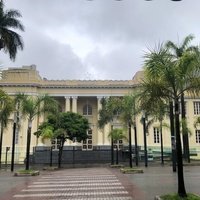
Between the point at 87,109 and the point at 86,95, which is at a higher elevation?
the point at 86,95

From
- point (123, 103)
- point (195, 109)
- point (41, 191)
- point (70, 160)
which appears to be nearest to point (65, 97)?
point (70, 160)

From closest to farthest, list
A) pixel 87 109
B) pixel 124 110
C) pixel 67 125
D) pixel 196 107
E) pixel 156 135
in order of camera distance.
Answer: pixel 124 110
pixel 67 125
pixel 156 135
pixel 196 107
pixel 87 109

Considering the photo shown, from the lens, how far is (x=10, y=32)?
22266mm

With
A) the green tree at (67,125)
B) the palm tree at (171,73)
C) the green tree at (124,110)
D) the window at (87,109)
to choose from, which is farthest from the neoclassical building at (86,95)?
the palm tree at (171,73)

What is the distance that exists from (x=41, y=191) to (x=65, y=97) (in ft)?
139

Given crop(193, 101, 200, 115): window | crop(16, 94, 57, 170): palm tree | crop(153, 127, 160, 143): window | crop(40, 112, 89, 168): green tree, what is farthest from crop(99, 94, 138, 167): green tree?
crop(193, 101, 200, 115): window

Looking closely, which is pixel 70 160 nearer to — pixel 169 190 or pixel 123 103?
pixel 123 103

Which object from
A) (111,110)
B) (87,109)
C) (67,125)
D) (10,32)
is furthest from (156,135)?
(10,32)

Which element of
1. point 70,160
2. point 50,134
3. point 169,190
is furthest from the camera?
point 70,160

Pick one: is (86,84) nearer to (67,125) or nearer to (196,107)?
(67,125)

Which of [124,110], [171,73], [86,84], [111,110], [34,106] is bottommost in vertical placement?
[171,73]

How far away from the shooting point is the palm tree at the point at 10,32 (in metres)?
21.4

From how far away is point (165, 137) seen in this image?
55688 millimetres

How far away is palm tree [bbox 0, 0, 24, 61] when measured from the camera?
21438mm
